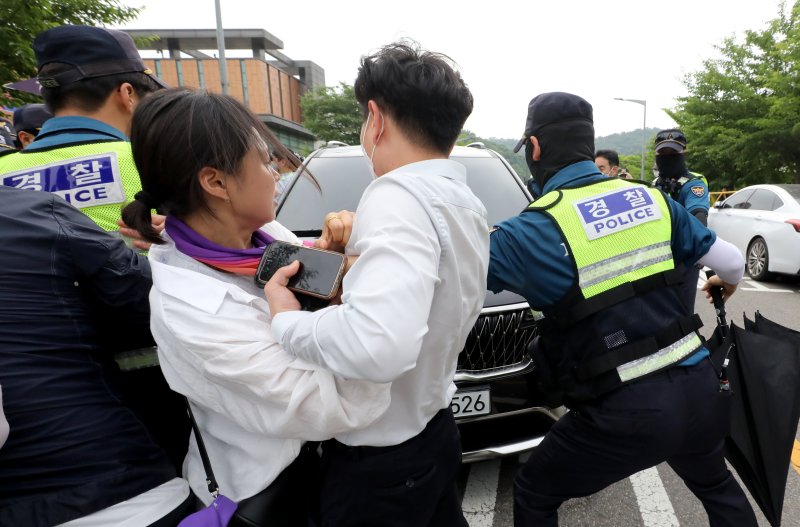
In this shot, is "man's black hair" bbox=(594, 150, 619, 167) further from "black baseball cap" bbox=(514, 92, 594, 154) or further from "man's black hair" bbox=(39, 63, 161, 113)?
"man's black hair" bbox=(39, 63, 161, 113)

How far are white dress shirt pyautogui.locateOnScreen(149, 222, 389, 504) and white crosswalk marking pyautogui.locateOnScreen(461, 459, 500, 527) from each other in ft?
5.18

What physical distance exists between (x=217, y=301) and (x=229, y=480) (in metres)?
0.42

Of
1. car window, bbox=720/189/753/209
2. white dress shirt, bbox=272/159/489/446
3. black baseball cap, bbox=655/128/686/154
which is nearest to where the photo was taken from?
white dress shirt, bbox=272/159/489/446

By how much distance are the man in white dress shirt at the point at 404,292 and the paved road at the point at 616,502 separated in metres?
1.32

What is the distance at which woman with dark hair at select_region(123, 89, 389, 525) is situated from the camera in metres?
0.85

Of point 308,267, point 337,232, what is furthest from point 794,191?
point 308,267

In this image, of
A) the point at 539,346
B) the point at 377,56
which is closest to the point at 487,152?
the point at 539,346

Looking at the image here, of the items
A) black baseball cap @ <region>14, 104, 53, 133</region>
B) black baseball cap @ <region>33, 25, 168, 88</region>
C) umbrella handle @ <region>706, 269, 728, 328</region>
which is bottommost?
umbrella handle @ <region>706, 269, 728, 328</region>

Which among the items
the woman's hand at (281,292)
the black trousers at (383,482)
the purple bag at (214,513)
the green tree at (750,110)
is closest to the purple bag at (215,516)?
the purple bag at (214,513)

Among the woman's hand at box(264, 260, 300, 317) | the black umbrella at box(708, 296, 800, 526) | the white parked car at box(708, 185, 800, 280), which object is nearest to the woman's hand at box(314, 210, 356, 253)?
the woman's hand at box(264, 260, 300, 317)

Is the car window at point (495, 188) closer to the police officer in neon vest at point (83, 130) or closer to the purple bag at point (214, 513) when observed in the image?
the police officer in neon vest at point (83, 130)

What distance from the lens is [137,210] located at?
107cm

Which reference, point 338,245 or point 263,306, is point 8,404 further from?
point 338,245

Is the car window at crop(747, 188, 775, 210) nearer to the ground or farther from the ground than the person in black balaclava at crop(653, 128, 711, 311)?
nearer to the ground
